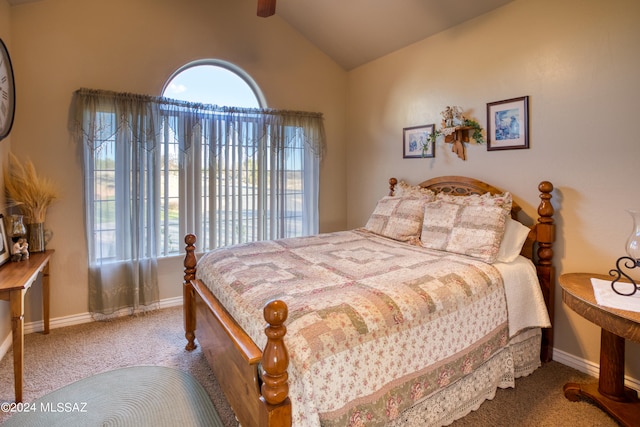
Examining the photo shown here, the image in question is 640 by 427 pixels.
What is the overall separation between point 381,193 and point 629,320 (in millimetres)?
2705

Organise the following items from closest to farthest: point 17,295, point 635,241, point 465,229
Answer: point 635,241 → point 17,295 → point 465,229

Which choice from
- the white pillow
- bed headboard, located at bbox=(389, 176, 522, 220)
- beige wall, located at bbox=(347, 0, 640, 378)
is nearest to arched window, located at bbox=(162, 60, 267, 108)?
beige wall, located at bbox=(347, 0, 640, 378)

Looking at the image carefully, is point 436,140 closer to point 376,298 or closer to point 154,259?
point 376,298

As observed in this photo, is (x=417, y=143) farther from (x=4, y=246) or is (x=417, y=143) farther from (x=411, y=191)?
(x=4, y=246)

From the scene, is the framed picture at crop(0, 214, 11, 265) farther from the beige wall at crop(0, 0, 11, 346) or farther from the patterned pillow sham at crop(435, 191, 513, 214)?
the patterned pillow sham at crop(435, 191, 513, 214)

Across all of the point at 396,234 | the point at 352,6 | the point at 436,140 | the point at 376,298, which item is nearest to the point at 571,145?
the point at 436,140

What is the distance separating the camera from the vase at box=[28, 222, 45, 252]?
2812mm

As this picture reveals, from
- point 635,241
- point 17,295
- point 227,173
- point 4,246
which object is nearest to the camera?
point 635,241

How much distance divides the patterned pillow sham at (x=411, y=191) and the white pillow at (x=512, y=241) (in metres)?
0.80

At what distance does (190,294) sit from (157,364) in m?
0.53

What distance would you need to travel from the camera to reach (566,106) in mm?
2465

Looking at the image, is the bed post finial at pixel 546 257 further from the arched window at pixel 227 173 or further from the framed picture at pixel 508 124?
the arched window at pixel 227 173

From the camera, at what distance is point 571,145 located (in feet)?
8.05

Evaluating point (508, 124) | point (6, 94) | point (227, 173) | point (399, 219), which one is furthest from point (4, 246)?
point (508, 124)
